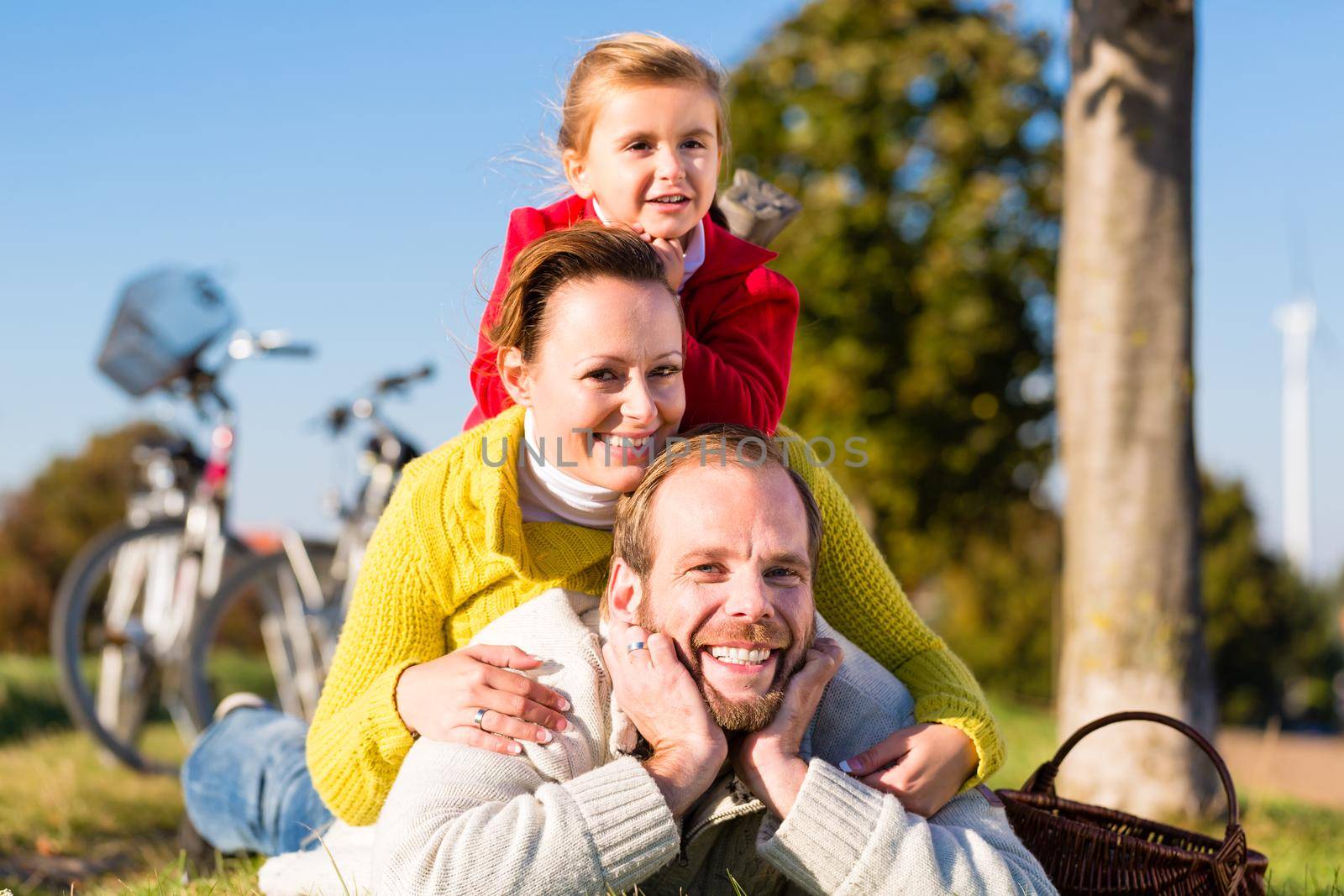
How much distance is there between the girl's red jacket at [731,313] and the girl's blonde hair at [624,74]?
201mm

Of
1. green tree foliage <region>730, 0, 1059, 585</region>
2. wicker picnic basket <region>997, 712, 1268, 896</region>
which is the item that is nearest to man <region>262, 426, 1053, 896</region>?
wicker picnic basket <region>997, 712, 1268, 896</region>

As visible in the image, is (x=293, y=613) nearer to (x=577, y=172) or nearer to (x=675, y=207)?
(x=577, y=172)

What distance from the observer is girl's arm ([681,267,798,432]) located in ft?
8.38

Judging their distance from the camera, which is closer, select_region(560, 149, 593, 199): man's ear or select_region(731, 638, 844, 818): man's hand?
select_region(731, 638, 844, 818): man's hand

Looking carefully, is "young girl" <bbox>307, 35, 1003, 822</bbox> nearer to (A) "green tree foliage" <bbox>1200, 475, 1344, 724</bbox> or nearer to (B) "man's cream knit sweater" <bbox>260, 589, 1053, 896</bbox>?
(B) "man's cream knit sweater" <bbox>260, 589, 1053, 896</bbox>

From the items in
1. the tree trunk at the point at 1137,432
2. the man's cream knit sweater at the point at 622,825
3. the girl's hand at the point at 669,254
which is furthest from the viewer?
the tree trunk at the point at 1137,432

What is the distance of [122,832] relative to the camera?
16.3 ft

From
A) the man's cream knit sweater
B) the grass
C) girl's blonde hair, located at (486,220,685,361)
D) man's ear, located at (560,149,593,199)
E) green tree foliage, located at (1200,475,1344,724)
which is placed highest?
man's ear, located at (560,149,593,199)

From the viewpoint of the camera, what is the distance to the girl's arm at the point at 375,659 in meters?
2.38

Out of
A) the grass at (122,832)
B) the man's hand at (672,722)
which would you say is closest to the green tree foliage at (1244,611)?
the grass at (122,832)

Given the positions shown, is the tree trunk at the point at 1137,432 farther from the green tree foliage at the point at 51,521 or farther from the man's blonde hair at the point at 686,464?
the green tree foliage at the point at 51,521

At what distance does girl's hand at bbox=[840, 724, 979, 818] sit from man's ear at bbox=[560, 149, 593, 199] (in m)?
1.42

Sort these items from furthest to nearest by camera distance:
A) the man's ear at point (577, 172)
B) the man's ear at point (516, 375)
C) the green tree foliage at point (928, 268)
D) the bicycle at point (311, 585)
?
the green tree foliage at point (928, 268), the bicycle at point (311, 585), the man's ear at point (577, 172), the man's ear at point (516, 375)

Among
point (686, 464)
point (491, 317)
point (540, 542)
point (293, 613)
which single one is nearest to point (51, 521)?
point (293, 613)
